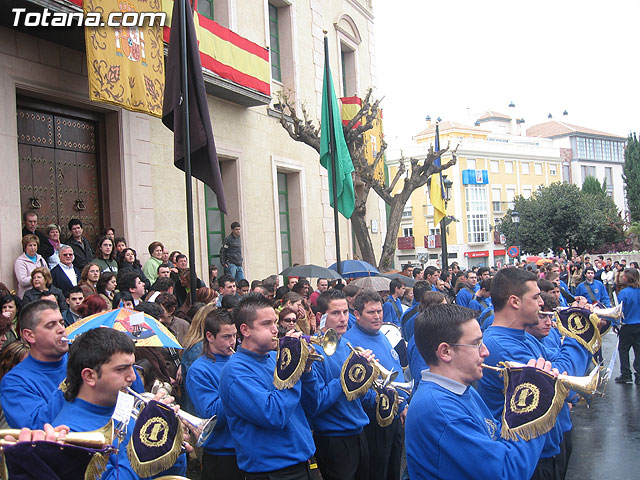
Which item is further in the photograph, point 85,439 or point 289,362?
point 289,362

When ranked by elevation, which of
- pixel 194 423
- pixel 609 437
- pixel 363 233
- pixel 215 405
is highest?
pixel 363 233

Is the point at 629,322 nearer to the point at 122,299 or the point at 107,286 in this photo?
the point at 122,299

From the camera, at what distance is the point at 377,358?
5.14 meters

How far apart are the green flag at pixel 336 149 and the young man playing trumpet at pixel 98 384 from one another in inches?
381

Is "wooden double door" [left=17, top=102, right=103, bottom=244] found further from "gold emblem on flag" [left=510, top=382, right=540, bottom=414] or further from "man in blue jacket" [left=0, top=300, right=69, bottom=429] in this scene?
"gold emblem on flag" [left=510, top=382, right=540, bottom=414]

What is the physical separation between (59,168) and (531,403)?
32.2ft

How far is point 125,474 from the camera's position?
295 cm

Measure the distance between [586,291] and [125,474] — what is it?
451 inches

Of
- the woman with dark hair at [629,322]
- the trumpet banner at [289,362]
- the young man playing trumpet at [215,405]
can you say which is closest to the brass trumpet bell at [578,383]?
the trumpet banner at [289,362]

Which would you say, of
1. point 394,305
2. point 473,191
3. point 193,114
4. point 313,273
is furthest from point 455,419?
point 473,191

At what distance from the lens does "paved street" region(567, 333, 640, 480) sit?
21.1 ft

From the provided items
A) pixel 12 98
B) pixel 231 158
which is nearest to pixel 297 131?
pixel 231 158

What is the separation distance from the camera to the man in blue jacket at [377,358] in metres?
5.16

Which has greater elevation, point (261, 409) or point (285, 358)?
point (285, 358)
